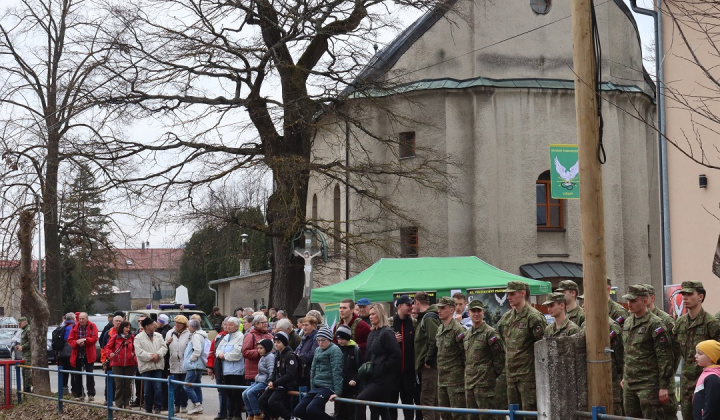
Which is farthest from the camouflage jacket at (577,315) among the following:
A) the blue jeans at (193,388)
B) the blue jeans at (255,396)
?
the blue jeans at (193,388)

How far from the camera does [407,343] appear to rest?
1319cm

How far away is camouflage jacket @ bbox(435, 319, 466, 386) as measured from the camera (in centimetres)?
1181

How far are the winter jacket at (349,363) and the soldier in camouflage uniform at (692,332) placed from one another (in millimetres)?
4229

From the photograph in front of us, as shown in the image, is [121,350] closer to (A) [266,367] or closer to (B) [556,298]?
(A) [266,367]

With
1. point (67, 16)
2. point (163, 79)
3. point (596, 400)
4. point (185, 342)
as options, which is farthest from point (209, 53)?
point (596, 400)

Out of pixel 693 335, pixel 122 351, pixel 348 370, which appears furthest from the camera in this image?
pixel 122 351

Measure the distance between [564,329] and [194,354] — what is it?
866 cm

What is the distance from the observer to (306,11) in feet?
84.7

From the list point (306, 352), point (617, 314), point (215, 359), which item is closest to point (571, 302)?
point (617, 314)

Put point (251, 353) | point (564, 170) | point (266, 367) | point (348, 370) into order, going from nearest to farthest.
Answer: point (348, 370)
point (266, 367)
point (251, 353)
point (564, 170)

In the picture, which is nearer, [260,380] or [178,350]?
[260,380]

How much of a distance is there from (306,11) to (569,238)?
15.2m

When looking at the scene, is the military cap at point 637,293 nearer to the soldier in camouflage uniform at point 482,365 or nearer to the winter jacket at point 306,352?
the soldier in camouflage uniform at point 482,365

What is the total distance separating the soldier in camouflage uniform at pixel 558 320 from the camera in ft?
34.0
